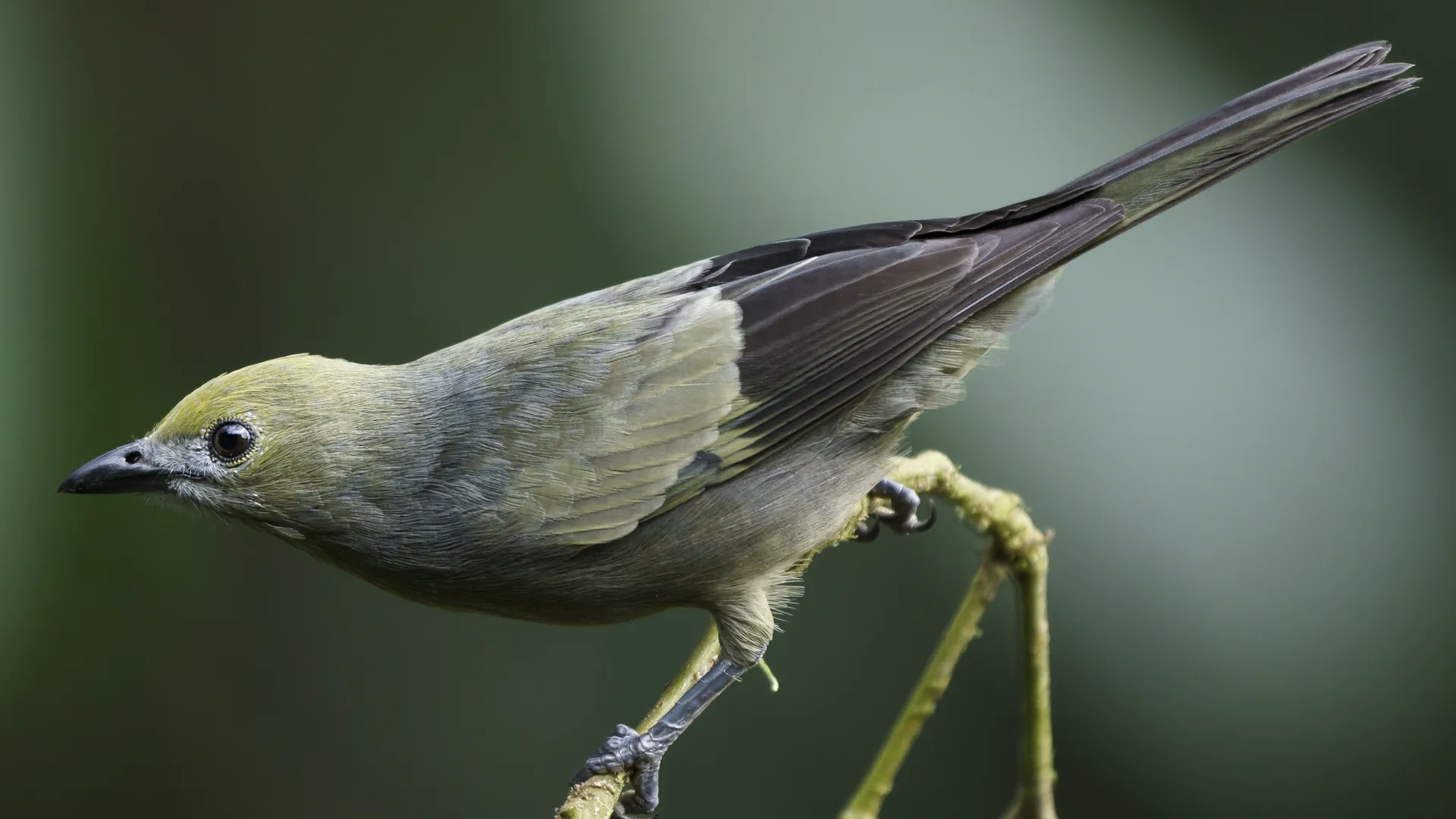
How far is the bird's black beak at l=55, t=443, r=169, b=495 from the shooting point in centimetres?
262

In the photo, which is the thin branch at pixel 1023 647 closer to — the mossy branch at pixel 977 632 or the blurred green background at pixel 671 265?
the mossy branch at pixel 977 632

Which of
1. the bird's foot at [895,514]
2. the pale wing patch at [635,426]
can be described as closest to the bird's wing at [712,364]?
the pale wing patch at [635,426]

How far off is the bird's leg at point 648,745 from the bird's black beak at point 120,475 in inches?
41.7

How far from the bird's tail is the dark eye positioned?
1.81 meters

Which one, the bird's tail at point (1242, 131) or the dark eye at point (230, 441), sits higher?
the bird's tail at point (1242, 131)

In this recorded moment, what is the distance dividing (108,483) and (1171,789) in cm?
380

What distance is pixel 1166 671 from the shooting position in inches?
182

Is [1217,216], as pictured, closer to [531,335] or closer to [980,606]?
[980,606]

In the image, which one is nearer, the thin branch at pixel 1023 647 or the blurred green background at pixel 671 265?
the thin branch at pixel 1023 647

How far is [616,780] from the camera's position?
2725 mm

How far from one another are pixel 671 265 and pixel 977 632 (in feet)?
8.06

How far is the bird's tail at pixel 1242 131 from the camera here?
274cm

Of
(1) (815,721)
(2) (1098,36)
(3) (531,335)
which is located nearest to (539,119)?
(2) (1098,36)

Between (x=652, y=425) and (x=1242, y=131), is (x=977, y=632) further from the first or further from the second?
(x=1242, y=131)
